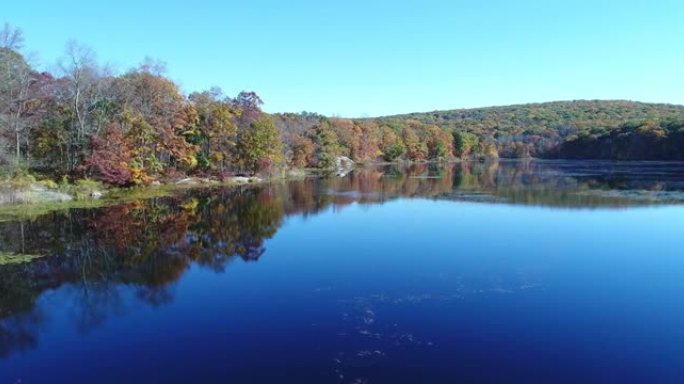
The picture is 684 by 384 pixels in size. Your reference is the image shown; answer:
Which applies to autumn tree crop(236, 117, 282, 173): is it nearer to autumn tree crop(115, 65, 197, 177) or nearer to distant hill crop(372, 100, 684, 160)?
autumn tree crop(115, 65, 197, 177)

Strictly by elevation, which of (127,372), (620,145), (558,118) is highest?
(558,118)

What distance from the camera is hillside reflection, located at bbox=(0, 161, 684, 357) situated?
11844 mm

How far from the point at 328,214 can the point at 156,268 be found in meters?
11.3

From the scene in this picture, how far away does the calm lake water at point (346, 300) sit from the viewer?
27.0ft

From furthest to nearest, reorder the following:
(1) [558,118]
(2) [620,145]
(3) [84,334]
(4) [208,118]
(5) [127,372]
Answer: (1) [558,118], (2) [620,145], (4) [208,118], (3) [84,334], (5) [127,372]

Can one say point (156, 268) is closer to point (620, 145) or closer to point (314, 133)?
point (314, 133)

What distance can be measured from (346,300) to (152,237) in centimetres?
1041

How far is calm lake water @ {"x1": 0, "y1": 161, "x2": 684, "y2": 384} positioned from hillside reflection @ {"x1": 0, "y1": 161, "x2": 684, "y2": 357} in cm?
9

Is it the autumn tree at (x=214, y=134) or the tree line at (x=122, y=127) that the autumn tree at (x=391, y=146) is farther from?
the autumn tree at (x=214, y=134)

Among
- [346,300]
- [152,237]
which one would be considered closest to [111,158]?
[152,237]

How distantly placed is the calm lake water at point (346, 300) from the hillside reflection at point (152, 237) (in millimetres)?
88

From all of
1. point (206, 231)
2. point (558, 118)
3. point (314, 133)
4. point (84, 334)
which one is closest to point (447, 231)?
point (206, 231)

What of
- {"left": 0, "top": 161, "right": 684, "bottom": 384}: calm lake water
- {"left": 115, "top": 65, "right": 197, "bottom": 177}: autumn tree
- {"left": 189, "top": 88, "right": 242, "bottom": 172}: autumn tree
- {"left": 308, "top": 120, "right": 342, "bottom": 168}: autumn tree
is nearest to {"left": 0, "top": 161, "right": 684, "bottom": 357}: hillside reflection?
{"left": 0, "top": 161, "right": 684, "bottom": 384}: calm lake water

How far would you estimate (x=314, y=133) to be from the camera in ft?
231
